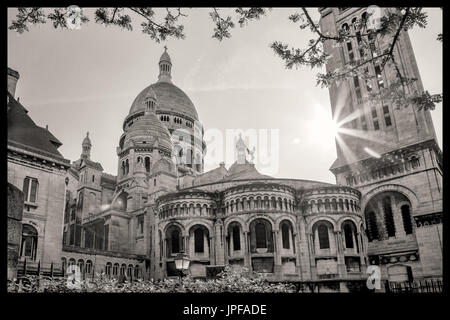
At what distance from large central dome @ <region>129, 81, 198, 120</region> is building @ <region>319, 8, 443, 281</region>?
1655 inches

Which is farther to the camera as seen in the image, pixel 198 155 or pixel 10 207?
pixel 198 155

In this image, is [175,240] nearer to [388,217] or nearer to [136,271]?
[136,271]

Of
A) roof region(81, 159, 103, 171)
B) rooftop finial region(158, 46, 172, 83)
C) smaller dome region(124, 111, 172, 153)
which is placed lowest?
roof region(81, 159, 103, 171)

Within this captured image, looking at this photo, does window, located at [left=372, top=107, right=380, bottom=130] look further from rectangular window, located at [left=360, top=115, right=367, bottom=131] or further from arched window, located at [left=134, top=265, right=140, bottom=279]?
arched window, located at [left=134, top=265, right=140, bottom=279]

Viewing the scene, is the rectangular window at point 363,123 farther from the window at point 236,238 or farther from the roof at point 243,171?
the window at point 236,238

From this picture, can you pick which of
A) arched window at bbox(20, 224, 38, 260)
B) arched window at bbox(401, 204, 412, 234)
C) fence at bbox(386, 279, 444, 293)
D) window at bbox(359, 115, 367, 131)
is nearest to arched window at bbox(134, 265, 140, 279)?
arched window at bbox(20, 224, 38, 260)

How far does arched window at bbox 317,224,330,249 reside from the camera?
33156 mm

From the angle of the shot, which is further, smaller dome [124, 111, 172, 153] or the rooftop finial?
the rooftop finial

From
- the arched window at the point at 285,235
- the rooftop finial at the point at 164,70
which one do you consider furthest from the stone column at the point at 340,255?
the rooftop finial at the point at 164,70

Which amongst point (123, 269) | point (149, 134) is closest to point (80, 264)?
point (123, 269)

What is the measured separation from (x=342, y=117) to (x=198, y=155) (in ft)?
128
